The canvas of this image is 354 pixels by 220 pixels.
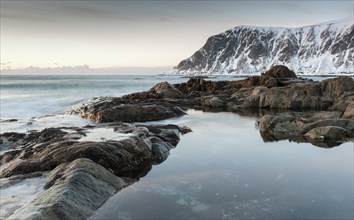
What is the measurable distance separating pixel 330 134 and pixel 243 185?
882 cm

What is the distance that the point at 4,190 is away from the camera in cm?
912

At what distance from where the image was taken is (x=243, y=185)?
9.98 meters

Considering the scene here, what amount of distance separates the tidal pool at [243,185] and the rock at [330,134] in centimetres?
116

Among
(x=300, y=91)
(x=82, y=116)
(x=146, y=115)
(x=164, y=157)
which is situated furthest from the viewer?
(x=300, y=91)

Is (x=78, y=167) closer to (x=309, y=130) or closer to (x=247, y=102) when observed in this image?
(x=309, y=130)

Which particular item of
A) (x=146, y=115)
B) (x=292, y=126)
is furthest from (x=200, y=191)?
(x=146, y=115)

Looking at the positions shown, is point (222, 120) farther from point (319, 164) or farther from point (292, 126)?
point (319, 164)

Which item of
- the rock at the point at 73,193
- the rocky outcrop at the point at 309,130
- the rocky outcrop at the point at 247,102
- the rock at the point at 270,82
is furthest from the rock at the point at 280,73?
the rock at the point at 73,193

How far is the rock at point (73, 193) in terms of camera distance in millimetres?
6924

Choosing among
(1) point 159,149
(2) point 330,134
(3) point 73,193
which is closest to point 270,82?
(2) point 330,134

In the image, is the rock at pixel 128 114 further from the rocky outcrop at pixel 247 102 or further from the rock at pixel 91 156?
the rock at pixel 91 156

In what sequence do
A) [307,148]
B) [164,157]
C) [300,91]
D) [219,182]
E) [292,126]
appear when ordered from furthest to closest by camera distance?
[300,91] < [292,126] < [307,148] < [164,157] < [219,182]

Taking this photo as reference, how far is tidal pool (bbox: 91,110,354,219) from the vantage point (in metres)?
8.09

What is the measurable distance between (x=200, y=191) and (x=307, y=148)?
7.46 m
